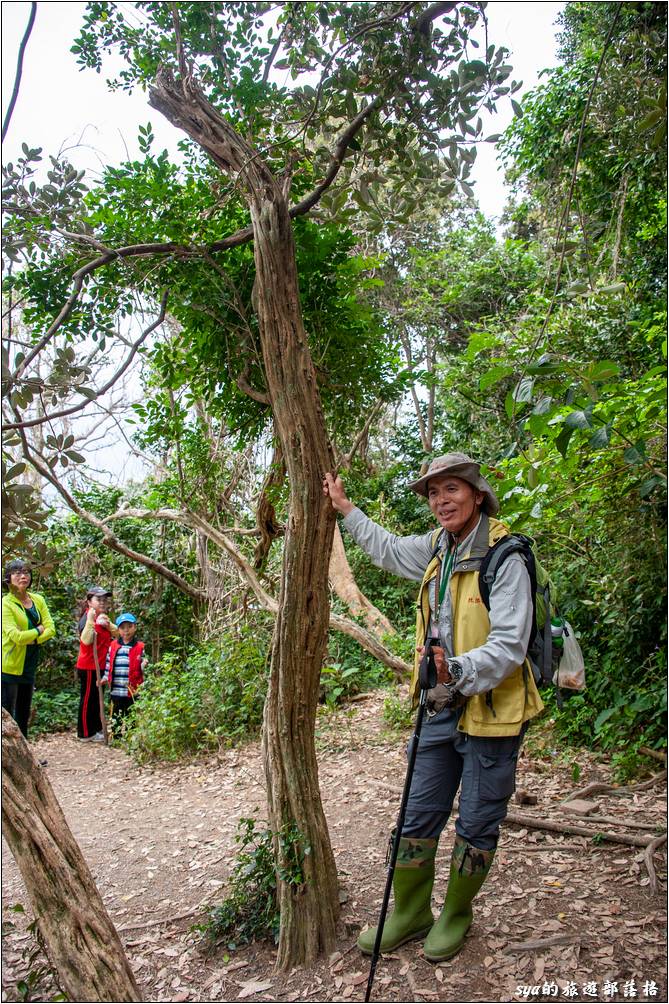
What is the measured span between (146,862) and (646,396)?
392 centimetres

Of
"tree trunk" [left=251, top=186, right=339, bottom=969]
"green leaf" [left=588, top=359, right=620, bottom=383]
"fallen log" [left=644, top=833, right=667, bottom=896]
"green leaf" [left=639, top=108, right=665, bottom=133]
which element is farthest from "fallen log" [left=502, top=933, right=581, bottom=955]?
"green leaf" [left=639, top=108, right=665, bottom=133]

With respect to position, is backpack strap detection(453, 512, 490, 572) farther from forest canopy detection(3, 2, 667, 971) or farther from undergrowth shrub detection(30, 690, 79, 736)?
undergrowth shrub detection(30, 690, 79, 736)

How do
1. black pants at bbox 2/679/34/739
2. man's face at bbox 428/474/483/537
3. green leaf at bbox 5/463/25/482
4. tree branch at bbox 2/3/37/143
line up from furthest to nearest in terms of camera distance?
black pants at bbox 2/679/34/739 < man's face at bbox 428/474/483/537 < green leaf at bbox 5/463/25/482 < tree branch at bbox 2/3/37/143

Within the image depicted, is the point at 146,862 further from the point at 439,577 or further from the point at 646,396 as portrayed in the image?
the point at 646,396

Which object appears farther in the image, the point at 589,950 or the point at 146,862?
the point at 146,862

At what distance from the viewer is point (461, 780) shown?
2.85 metres

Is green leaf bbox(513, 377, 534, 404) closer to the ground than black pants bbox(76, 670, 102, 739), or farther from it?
farther from it

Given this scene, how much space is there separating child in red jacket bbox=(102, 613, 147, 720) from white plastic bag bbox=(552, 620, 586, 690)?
6112 millimetres

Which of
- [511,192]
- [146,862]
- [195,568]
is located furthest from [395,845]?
[511,192]

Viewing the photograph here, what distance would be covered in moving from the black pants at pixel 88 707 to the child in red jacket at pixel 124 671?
0.29m

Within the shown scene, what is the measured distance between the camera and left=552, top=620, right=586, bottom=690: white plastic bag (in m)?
2.75

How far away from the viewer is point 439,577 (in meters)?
2.86

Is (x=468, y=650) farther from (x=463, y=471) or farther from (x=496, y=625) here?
(x=463, y=471)

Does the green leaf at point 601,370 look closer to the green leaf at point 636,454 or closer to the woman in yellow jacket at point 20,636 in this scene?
the green leaf at point 636,454
